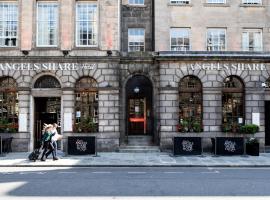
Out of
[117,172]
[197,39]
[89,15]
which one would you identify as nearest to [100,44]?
[89,15]

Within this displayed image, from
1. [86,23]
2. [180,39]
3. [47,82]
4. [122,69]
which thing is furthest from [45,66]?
[180,39]

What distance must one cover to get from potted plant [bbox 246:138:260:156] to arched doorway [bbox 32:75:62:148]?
1166cm

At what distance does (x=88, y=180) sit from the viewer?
13.7m

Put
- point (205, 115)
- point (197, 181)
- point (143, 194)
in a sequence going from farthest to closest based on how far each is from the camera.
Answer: point (205, 115) → point (197, 181) → point (143, 194)

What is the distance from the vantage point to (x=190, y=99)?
2495cm

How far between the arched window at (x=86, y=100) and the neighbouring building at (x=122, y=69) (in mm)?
62

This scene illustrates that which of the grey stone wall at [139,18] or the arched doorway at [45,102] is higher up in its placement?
the grey stone wall at [139,18]

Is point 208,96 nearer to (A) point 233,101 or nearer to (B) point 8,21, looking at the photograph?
(A) point 233,101

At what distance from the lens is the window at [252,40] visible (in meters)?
25.6

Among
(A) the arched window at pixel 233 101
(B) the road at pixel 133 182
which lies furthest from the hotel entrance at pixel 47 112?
(A) the arched window at pixel 233 101

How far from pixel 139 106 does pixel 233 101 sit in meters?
6.16

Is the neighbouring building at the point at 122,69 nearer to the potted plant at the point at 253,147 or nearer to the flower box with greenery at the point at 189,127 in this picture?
the flower box with greenery at the point at 189,127

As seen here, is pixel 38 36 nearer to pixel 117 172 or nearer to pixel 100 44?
pixel 100 44

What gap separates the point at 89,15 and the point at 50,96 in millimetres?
5633
